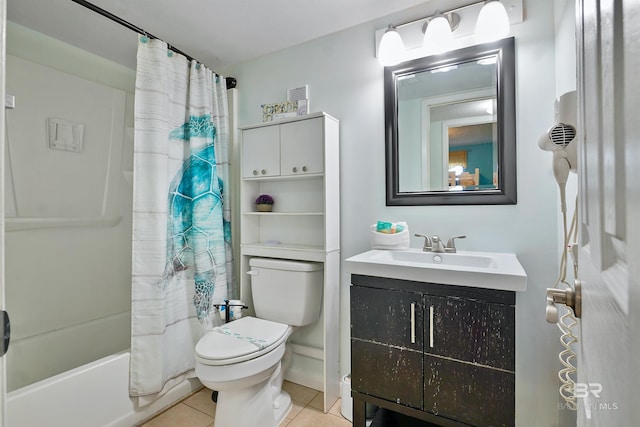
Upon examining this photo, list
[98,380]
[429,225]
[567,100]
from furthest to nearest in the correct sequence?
[429,225] < [98,380] < [567,100]

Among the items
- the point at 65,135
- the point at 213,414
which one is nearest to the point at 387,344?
the point at 213,414

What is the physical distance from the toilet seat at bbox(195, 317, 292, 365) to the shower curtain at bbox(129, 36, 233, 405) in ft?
1.26

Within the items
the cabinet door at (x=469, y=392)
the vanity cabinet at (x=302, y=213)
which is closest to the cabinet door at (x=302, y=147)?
the vanity cabinet at (x=302, y=213)

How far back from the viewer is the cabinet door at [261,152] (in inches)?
78.6

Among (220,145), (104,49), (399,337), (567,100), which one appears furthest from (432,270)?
(104,49)

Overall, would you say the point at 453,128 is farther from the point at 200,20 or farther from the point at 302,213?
the point at 200,20

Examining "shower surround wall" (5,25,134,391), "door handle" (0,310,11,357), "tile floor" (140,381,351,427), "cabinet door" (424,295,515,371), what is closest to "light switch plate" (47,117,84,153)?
"shower surround wall" (5,25,134,391)

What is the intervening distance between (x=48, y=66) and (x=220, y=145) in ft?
3.71

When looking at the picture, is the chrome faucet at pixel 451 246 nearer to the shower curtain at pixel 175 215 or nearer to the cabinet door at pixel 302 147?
the cabinet door at pixel 302 147

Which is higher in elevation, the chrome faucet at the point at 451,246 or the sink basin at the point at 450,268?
the chrome faucet at the point at 451,246

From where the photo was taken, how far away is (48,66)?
191 centimetres

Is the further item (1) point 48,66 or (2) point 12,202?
(1) point 48,66

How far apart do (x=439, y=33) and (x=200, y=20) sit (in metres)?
1.42

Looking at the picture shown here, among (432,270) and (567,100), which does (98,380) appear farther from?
(567,100)
